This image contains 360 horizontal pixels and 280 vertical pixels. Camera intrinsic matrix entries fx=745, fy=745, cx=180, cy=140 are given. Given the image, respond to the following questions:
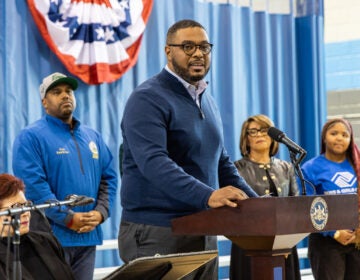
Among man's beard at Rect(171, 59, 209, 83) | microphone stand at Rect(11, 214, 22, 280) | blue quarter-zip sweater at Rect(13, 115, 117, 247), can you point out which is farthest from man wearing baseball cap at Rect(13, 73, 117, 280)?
microphone stand at Rect(11, 214, 22, 280)

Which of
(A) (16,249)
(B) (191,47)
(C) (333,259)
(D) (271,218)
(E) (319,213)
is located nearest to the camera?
(A) (16,249)

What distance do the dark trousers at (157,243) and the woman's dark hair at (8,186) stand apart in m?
0.45

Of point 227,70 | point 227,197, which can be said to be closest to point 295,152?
point 227,197

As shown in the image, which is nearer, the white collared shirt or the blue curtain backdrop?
the white collared shirt

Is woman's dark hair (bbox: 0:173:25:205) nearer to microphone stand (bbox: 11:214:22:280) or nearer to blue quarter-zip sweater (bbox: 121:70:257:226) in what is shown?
blue quarter-zip sweater (bbox: 121:70:257:226)

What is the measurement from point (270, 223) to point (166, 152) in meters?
0.49

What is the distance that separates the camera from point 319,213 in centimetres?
254

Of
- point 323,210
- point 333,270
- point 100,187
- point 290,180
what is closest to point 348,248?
point 333,270

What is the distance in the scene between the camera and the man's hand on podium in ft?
8.04

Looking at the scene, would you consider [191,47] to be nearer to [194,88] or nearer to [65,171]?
[194,88]

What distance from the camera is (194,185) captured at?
8.43 ft

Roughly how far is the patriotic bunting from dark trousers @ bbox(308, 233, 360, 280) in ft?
6.54

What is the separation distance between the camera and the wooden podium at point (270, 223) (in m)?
2.39

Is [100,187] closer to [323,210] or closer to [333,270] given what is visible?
[333,270]
